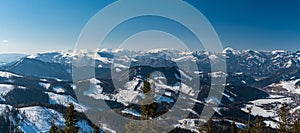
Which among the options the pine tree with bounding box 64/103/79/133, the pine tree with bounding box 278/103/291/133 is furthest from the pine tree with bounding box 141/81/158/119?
the pine tree with bounding box 278/103/291/133

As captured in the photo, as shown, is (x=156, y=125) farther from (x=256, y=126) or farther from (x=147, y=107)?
(x=256, y=126)

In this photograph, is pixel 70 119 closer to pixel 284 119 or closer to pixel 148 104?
pixel 148 104

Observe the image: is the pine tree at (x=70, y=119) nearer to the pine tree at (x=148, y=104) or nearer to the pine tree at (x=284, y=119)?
the pine tree at (x=148, y=104)

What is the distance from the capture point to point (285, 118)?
65875mm

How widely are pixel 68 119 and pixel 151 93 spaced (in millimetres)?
17647

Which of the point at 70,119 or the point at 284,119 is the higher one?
the point at 70,119

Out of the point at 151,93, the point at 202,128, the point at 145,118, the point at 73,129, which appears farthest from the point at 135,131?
the point at 202,128

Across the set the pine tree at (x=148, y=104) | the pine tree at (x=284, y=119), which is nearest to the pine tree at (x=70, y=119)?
the pine tree at (x=148, y=104)

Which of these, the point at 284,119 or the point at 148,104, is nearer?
the point at 148,104

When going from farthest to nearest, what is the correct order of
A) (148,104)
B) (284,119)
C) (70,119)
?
(284,119) → (70,119) → (148,104)

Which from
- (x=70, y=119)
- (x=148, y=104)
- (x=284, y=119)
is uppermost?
(x=148, y=104)

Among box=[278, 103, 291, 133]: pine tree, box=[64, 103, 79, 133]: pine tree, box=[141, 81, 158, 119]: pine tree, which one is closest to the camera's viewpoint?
box=[141, 81, 158, 119]: pine tree

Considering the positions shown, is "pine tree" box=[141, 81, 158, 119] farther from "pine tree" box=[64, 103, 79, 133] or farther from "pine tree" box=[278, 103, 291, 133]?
"pine tree" box=[278, 103, 291, 133]

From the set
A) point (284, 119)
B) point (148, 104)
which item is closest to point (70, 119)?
point (148, 104)
